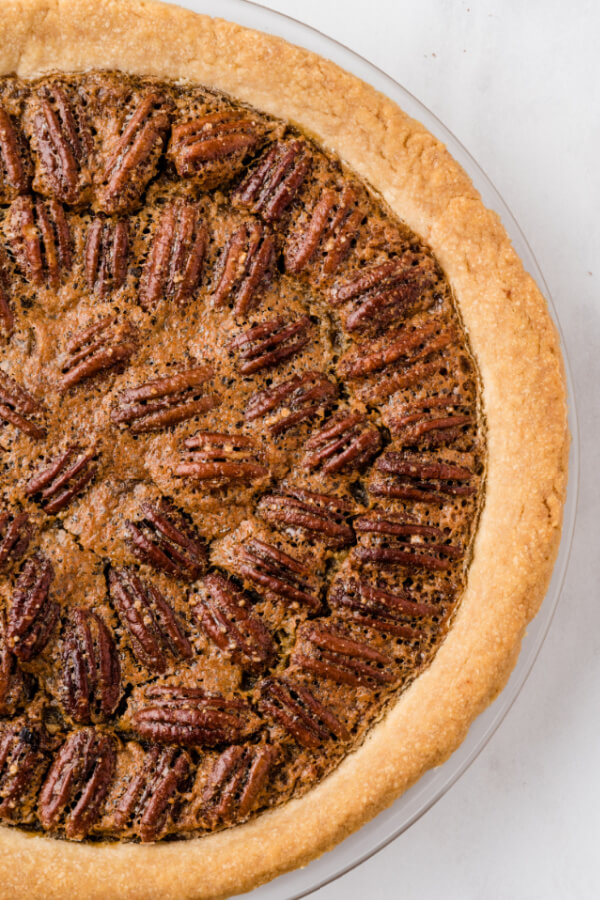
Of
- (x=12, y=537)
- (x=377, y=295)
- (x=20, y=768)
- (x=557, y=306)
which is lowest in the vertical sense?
(x=20, y=768)

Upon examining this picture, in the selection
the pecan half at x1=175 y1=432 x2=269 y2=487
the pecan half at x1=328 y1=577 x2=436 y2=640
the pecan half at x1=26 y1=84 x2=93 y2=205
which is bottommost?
the pecan half at x1=328 y1=577 x2=436 y2=640

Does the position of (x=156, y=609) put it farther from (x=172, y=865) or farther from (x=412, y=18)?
(x=412, y=18)

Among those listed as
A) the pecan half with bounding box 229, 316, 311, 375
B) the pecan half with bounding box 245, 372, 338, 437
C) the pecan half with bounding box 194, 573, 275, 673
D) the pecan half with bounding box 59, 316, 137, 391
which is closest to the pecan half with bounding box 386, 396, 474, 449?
the pecan half with bounding box 245, 372, 338, 437

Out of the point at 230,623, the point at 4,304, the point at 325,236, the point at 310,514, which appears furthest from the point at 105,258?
the point at 230,623

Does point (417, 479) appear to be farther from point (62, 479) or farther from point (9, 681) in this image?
point (9, 681)

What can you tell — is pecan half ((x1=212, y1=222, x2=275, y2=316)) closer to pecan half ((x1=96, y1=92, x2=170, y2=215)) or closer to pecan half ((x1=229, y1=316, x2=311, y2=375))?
pecan half ((x1=229, y1=316, x2=311, y2=375))

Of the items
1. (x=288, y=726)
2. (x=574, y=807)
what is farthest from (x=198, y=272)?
(x=574, y=807)
